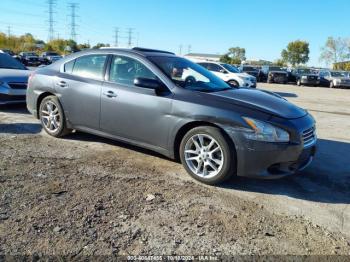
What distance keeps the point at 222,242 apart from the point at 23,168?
291 cm

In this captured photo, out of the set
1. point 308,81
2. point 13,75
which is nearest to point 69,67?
point 13,75

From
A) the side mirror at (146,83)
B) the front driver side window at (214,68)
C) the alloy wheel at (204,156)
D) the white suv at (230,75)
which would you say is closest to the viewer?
the alloy wheel at (204,156)

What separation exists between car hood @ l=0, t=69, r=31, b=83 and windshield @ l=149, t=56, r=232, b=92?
4.73m

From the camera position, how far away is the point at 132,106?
5020 mm

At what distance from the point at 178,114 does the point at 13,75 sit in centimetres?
578

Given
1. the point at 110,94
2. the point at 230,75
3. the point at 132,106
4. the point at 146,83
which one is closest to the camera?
the point at 146,83

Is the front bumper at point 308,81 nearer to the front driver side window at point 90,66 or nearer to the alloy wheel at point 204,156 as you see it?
the front driver side window at point 90,66

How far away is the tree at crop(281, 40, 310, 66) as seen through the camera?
8294 centimetres

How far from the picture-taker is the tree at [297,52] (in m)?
82.9

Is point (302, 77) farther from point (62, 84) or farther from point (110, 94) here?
point (110, 94)

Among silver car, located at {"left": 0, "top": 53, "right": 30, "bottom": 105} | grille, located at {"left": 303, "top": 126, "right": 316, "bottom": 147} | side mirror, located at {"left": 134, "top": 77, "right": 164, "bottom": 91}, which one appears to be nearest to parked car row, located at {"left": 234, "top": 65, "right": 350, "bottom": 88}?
silver car, located at {"left": 0, "top": 53, "right": 30, "bottom": 105}

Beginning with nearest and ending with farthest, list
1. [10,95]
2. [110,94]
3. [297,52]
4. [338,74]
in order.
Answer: [110,94] < [10,95] < [338,74] < [297,52]

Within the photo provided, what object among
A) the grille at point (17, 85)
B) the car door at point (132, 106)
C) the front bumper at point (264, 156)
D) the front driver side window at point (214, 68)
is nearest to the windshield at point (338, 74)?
the front driver side window at point (214, 68)

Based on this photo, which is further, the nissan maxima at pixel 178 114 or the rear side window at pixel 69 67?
the rear side window at pixel 69 67
